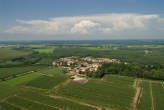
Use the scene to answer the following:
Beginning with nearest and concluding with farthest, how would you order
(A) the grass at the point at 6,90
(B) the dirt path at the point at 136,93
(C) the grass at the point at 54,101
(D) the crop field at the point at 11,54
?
(C) the grass at the point at 54,101 < (B) the dirt path at the point at 136,93 < (A) the grass at the point at 6,90 < (D) the crop field at the point at 11,54

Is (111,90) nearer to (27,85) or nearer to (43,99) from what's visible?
(43,99)

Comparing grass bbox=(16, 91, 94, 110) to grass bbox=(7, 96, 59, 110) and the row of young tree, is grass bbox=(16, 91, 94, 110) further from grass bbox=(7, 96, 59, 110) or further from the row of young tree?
the row of young tree

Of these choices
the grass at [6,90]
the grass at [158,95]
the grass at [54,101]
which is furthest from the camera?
the grass at [6,90]

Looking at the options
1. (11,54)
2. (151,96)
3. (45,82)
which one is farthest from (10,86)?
(11,54)

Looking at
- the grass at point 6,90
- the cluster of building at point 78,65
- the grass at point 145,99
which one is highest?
the cluster of building at point 78,65

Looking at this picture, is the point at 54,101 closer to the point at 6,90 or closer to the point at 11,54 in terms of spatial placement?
the point at 6,90

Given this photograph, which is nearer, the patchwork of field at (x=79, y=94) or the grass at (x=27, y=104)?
the grass at (x=27, y=104)

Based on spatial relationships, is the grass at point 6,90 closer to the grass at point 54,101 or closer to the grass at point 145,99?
the grass at point 54,101

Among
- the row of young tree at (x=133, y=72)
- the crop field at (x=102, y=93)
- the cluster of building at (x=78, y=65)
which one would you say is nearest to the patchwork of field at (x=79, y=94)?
the crop field at (x=102, y=93)
